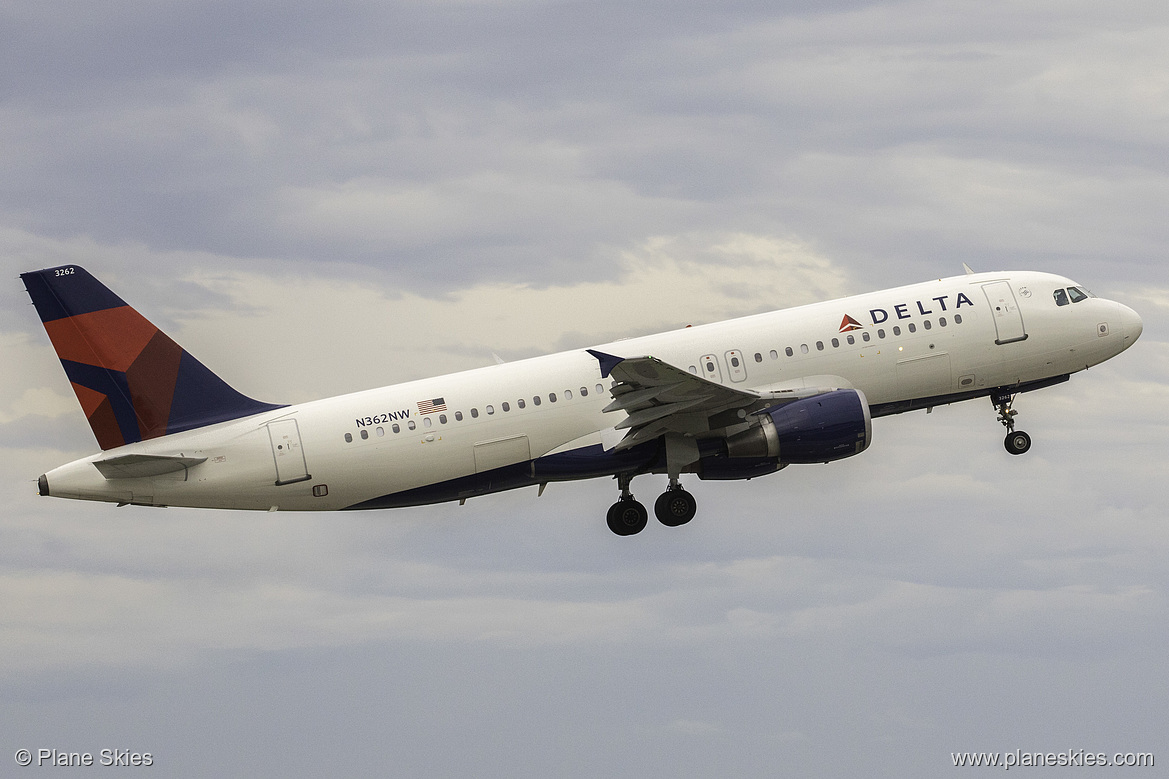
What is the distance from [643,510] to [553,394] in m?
5.57

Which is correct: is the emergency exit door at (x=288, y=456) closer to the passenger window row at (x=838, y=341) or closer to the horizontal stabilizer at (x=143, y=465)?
the horizontal stabilizer at (x=143, y=465)

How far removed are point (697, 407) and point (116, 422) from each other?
17972 millimetres

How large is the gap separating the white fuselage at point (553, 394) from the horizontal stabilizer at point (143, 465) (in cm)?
20

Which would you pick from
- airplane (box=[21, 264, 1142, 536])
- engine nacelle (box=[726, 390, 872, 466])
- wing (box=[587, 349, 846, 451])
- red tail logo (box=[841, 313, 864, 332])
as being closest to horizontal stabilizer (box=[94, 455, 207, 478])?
airplane (box=[21, 264, 1142, 536])

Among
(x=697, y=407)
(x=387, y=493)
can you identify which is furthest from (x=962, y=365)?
(x=387, y=493)

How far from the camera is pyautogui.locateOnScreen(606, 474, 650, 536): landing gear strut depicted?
149ft

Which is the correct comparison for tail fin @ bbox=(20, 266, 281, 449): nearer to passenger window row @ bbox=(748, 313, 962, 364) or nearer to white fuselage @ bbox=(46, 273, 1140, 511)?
white fuselage @ bbox=(46, 273, 1140, 511)

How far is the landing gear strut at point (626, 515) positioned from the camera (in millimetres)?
45531

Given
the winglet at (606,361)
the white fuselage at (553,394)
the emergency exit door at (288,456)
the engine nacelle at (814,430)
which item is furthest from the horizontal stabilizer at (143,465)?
the engine nacelle at (814,430)

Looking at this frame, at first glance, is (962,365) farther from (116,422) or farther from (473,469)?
(116,422)

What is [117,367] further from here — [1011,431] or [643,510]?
[1011,431]

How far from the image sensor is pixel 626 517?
45.5 meters

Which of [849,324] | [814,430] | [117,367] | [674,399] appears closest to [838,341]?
[849,324]

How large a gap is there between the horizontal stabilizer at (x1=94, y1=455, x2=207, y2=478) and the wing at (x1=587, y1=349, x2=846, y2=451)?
1310 cm
